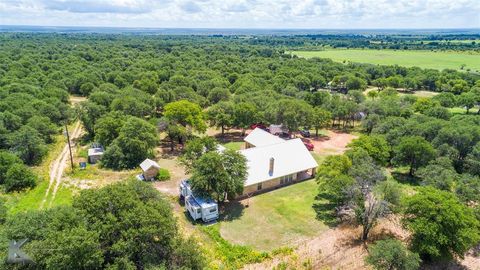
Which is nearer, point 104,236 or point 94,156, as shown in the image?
point 104,236

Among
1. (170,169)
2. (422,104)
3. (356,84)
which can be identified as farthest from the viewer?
(356,84)

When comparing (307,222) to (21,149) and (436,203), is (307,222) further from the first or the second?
(21,149)

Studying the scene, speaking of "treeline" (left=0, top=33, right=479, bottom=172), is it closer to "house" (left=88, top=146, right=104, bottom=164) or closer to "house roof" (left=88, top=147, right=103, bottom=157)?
"house roof" (left=88, top=147, right=103, bottom=157)

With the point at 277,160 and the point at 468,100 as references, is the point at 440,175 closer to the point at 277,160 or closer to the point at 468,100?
the point at 277,160

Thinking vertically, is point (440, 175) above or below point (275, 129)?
above

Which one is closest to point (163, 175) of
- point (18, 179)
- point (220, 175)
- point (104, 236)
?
point (220, 175)

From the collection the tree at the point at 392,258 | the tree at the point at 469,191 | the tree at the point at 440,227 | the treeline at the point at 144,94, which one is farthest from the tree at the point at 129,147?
the tree at the point at 469,191

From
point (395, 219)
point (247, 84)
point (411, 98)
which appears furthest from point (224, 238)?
point (411, 98)

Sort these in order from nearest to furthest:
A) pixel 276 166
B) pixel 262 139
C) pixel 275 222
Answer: pixel 275 222 → pixel 276 166 → pixel 262 139
